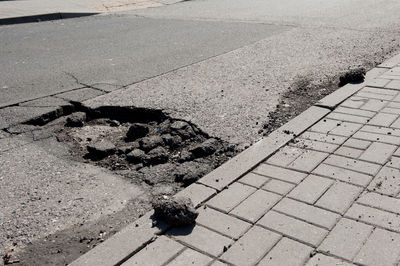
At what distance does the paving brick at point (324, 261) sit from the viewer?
272cm

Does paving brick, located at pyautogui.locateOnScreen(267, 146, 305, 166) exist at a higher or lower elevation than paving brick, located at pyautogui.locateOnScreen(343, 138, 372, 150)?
lower

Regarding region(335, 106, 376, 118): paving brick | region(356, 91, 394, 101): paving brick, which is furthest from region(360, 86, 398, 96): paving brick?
region(335, 106, 376, 118): paving brick

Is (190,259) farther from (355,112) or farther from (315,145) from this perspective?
(355,112)

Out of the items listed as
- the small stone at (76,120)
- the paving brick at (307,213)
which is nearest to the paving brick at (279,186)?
the paving brick at (307,213)

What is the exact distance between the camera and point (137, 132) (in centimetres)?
478

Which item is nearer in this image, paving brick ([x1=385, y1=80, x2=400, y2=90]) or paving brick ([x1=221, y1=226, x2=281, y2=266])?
paving brick ([x1=221, y1=226, x2=281, y2=266])

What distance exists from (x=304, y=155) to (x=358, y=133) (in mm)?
743

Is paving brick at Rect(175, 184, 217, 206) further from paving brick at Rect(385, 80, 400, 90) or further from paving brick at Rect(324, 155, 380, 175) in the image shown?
Result: paving brick at Rect(385, 80, 400, 90)

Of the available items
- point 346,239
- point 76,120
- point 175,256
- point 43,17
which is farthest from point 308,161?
point 43,17

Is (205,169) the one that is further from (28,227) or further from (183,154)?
(28,227)

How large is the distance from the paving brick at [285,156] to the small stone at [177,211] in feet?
3.58

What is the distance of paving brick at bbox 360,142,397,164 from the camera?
3.92m

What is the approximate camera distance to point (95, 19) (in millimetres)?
13023

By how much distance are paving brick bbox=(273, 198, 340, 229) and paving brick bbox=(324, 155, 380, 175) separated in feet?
2.39
